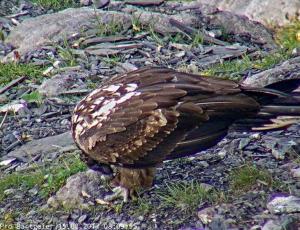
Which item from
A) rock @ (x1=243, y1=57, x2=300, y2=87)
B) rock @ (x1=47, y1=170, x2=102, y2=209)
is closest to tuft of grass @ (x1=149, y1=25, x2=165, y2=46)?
rock @ (x1=243, y1=57, x2=300, y2=87)

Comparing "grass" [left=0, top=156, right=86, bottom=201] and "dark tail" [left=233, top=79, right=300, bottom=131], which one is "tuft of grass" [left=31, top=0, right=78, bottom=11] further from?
"dark tail" [left=233, top=79, right=300, bottom=131]

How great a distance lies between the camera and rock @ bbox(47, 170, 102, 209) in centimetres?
745

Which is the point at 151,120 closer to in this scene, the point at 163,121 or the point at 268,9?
the point at 163,121

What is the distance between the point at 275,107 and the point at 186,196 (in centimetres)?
97

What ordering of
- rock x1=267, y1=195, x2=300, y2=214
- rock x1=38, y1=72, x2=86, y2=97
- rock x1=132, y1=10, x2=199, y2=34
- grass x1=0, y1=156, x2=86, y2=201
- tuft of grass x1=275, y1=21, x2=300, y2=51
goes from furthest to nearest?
rock x1=132, y1=10, x2=199, y2=34
tuft of grass x1=275, y1=21, x2=300, y2=51
rock x1=38, y1=72, x2=86, y2=97
grass x1=0, y1=156, x2=86, y2=201
rock x1=267, y1=195, x2=300, y2=214

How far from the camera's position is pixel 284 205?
677 cm

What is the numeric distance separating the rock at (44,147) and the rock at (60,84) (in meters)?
1.01

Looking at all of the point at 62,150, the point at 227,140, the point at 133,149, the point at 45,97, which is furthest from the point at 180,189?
the point at 45,97

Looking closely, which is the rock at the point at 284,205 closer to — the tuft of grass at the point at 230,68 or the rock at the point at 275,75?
the rock at the point at 275,75

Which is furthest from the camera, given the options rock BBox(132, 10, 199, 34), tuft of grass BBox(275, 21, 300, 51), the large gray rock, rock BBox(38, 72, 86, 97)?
the large gray rock

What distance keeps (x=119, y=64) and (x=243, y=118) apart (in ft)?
10.7

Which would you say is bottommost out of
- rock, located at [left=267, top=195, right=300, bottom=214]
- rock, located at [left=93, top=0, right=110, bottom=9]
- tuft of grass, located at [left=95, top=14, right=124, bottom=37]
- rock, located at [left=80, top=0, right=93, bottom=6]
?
rock, located at [left=80, top=0, right=93, bottom=6]

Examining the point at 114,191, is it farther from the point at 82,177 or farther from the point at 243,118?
the point at 243,118

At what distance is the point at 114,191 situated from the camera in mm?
7488
